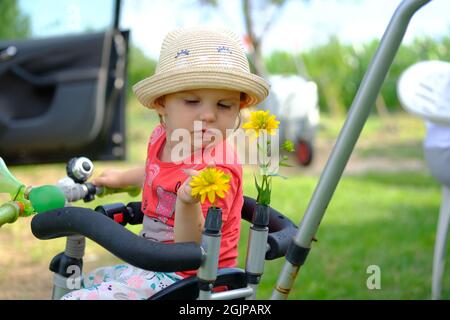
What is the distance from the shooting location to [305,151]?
6969 mm

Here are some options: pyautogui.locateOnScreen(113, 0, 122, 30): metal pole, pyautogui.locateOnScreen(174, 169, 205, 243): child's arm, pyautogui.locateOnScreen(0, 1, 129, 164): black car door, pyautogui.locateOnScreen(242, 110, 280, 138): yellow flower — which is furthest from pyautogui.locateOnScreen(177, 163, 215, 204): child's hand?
pyautogui.locateOnScreen(113, 0, 122, 30): metal pole

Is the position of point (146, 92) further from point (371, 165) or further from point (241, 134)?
point (371, 165)

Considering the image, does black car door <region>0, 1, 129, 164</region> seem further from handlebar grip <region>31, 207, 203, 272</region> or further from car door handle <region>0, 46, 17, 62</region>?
handlebar grip <region>31, 207, 203, 272</region>

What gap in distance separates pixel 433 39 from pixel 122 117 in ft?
7.21

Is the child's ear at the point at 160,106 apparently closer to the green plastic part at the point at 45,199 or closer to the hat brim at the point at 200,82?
the hat brim at the point at 200,82

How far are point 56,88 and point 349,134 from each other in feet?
10.8

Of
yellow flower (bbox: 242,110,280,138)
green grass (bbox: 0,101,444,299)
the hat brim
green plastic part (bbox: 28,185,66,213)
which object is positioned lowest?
green grass (bbox: 0,101,444,299)

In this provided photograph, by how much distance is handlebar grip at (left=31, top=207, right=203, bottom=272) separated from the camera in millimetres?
1243

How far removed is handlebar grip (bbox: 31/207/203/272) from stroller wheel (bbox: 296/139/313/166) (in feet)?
18.7

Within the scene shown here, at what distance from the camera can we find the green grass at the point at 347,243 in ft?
10.3

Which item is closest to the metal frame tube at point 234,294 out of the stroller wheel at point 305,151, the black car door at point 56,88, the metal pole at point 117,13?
the black car door at point 56,88

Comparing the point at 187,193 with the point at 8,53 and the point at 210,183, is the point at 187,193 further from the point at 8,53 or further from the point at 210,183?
the point at 8,53

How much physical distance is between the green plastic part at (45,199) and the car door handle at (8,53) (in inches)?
118

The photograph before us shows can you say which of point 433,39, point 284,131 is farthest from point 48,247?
point 284,131
